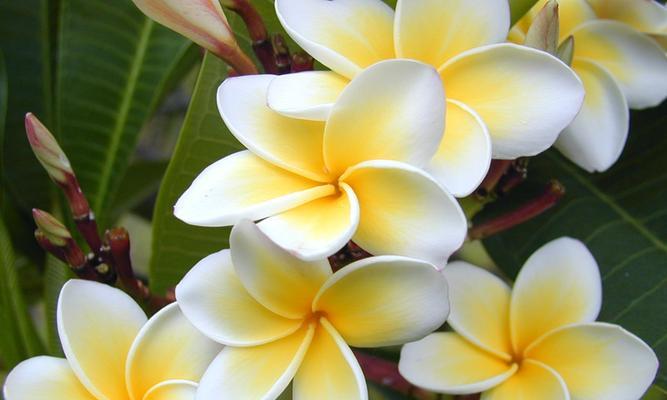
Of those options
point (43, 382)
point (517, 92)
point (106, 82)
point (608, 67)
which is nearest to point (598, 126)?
point (608, 67)

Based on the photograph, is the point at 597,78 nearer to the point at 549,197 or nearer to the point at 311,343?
the point at 549,197

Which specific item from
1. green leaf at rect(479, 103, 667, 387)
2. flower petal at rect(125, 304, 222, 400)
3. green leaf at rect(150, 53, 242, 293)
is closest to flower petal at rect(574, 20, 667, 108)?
green leaf at rect(479, 103, 667, 387)

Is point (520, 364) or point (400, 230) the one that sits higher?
point (400, 230)

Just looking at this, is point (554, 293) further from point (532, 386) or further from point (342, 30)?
point (342, 30)

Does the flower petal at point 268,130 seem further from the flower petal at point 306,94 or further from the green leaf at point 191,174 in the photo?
the green leaf at point 191,174

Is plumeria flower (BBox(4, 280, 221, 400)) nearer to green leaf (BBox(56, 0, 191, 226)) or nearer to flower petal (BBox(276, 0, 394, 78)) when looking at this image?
flower petal (BBox(276, 0, 394, 78))

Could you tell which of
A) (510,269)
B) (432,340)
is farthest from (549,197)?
(432,340)

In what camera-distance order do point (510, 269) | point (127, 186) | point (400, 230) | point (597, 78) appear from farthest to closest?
point (127, 186)
point (510, 269)
point (597, 78)
point (400, 230)
